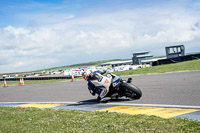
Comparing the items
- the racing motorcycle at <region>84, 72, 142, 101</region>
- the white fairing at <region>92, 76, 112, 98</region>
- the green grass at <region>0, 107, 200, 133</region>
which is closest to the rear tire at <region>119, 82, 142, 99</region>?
the racing motorcycle at <region>84, 72, 142, 101</region>

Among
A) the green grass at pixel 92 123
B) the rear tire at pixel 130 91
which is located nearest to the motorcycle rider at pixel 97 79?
the rear tire at pixel 130 91

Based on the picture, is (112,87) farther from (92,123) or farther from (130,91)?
(92,123)

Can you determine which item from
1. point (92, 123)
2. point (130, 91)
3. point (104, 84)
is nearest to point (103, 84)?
point (104, 84)

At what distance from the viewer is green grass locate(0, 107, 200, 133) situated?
5.68 metres

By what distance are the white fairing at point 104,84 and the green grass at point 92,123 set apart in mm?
2124

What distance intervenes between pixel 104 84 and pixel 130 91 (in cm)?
93

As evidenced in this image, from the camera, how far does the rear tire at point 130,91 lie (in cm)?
1006

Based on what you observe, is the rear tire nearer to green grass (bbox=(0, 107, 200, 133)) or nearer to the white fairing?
the white fairing

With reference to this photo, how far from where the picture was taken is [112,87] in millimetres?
10414

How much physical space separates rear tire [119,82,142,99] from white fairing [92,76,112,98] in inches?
19.1

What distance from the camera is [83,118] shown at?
7.40 m

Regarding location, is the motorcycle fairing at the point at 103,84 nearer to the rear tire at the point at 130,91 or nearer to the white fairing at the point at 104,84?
the white fairing at the point at 104,84

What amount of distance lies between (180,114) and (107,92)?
12.2ft

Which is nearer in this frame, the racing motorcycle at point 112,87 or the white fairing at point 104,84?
the racing motorcycle at point 112,87
